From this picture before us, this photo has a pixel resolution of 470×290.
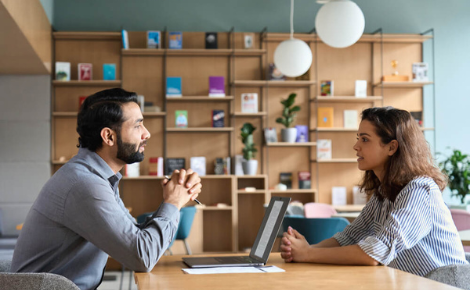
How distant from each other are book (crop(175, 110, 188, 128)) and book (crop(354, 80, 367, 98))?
235 centimetres

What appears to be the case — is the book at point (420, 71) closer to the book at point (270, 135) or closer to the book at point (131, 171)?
the book at point (270, 135)

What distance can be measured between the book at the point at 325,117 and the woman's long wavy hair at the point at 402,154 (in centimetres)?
511

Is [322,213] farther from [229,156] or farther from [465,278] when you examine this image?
[465,278]

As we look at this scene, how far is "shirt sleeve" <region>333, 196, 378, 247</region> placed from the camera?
222 centimetres

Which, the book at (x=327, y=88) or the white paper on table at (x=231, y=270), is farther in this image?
the book at (x=327, y=88)

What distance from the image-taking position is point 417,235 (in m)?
1.89

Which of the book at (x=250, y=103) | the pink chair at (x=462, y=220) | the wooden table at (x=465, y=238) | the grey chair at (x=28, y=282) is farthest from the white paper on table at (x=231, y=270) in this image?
the book at (x=250, y=103)

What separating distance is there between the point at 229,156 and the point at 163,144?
2.94ft

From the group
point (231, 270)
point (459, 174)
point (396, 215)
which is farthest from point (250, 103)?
point (231, 270)

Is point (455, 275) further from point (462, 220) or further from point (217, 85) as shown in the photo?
point (217, 85)

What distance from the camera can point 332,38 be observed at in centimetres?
477

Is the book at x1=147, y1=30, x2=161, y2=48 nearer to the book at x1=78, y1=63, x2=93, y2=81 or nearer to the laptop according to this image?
the book at x1=78, y1=63, x2=93, y2=81

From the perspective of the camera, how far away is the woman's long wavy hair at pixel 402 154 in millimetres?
2049

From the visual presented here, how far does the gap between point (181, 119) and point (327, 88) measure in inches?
79.1
